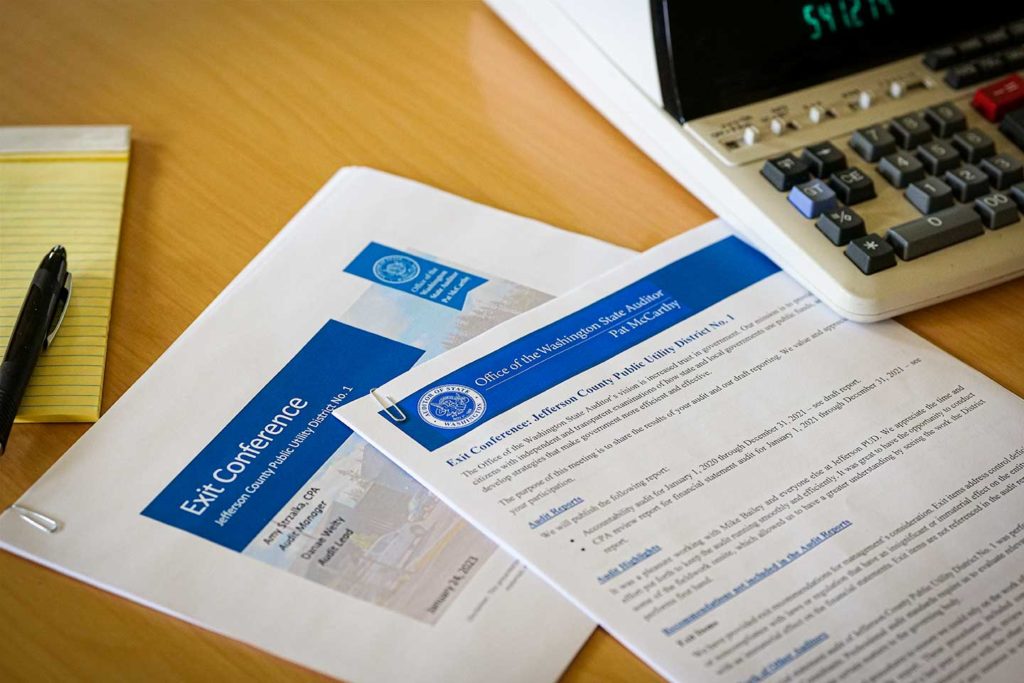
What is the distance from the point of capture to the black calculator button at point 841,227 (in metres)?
0.61

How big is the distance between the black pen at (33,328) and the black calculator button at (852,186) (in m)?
0.44

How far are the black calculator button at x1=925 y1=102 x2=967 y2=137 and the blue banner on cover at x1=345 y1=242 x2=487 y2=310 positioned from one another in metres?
0.29

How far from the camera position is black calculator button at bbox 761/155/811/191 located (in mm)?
639

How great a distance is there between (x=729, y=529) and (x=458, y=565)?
0.12 m

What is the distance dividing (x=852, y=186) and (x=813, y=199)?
0.09 feet

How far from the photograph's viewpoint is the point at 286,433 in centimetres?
55

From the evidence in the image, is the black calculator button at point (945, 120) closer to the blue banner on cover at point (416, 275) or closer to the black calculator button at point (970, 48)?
the black calculator button at point (970, 48)

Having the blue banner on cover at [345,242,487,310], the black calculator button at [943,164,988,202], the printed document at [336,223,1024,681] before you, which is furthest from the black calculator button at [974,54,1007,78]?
the blue banner on cover at [345,242,487,310]

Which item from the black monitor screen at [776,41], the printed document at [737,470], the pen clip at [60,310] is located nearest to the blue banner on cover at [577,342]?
the printed document at [737,470]

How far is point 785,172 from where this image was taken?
638 mm

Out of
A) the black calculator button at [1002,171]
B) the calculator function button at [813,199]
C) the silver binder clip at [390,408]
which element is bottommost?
the black calculator button at [1002,171]

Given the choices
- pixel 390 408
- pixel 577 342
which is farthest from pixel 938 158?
pixel 390 408

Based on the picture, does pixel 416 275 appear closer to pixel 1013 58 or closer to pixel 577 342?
pixel 577 342

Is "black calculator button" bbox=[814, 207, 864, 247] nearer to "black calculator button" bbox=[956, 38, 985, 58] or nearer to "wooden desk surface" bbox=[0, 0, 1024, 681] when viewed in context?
"wooden desk surface" bbox=[0, 0, 1024, 681]
